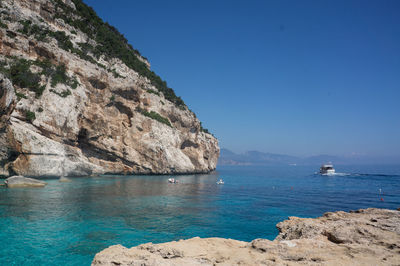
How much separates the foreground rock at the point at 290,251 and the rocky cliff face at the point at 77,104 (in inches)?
1006

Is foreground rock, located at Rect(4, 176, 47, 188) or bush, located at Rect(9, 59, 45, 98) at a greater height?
bush, located at Rect(9, 59, 45, 98)

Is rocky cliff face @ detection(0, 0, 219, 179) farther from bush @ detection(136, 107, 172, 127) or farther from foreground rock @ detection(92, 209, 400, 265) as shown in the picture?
foreground rock @ detection(92, 209, 400, 265)

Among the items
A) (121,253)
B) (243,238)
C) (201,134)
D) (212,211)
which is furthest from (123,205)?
(201,134)

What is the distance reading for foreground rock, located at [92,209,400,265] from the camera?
5086mm

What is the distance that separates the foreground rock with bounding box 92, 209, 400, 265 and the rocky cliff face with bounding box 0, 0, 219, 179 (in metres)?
25.5

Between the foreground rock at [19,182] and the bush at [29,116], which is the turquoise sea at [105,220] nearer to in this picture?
the foreground rock at [19,182]

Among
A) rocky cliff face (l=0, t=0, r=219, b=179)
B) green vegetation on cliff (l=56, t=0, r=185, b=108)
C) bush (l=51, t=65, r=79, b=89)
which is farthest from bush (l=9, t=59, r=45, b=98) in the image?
green vegetation on cliff (l=56, t=0, r=185, b=108)

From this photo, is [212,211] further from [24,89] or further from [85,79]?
[85,79]

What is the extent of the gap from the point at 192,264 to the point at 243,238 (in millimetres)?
9012

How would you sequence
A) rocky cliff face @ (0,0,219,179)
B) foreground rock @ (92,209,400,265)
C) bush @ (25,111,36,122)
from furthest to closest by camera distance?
bush @ (25,111,36,122) < rocky cliff face @ (0,0,219,179) < foreground rock @ (92,209,400,265)

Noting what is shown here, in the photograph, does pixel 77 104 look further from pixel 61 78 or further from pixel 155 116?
pixel 155 116

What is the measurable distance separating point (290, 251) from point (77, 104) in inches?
1571

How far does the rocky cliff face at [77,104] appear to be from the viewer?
102ft

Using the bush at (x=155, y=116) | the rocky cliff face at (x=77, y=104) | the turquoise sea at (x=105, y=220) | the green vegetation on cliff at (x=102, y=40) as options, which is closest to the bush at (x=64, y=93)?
the rocky cliff face at (x=77, y=104)
